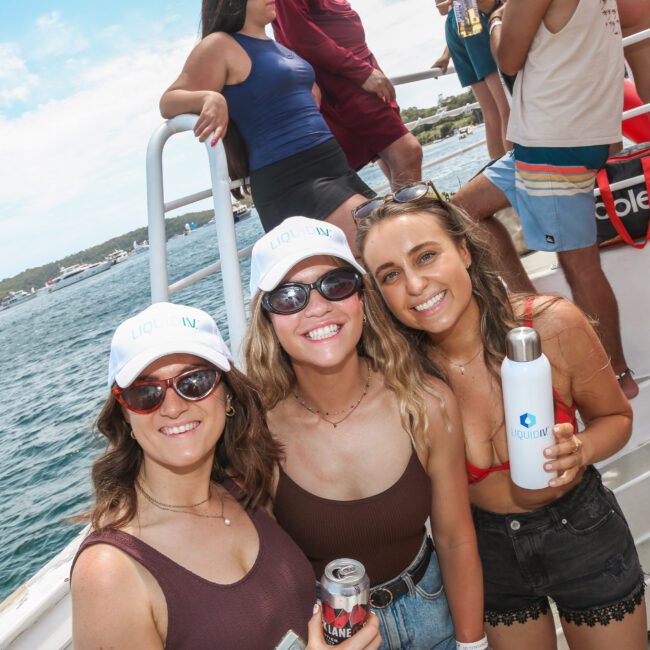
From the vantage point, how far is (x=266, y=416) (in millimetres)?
1889

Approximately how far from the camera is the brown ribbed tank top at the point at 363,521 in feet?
5.47

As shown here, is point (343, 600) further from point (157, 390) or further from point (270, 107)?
point (270, 107)

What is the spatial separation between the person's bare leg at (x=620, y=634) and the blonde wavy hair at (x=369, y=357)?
2.84ft

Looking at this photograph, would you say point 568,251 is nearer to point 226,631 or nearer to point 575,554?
point 575,554

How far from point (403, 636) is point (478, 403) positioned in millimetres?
724

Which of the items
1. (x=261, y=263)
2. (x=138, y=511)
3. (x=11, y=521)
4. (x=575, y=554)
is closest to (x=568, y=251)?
(x=575, y=554)

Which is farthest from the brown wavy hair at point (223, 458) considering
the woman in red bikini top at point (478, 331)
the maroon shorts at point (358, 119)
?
the maroon shorts at point (358, 119)

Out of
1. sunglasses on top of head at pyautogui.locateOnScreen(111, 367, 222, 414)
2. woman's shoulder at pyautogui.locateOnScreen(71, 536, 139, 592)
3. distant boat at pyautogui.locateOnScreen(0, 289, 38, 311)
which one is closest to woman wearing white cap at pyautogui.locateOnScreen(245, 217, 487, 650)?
sunglasses on top of head at pyautogui.locateOnScreen(111, 367, 222, 414)

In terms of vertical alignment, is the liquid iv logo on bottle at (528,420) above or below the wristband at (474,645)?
above

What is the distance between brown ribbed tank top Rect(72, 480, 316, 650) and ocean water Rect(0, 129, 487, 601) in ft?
0.79

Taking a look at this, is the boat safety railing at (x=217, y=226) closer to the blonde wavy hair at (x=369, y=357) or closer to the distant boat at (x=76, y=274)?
the blonde wavy hair at (x=369, y=357)

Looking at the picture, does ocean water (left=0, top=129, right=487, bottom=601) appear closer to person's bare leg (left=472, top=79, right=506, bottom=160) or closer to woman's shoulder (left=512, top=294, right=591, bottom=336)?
person's bare leg (left=472, top=79, right=506, bottom=160)

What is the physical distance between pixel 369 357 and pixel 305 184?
0.96 meters

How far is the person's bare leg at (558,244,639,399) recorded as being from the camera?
8.38ft
